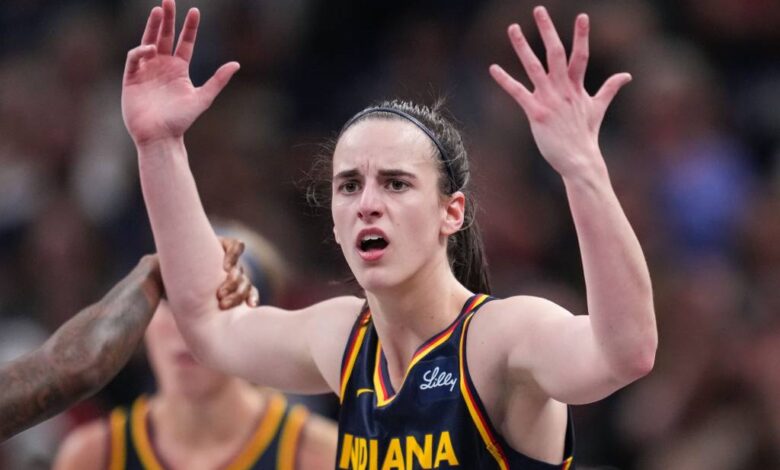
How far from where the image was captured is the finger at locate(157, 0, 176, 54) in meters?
4.08

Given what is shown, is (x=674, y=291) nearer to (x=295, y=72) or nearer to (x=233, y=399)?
(x=233, y=399)

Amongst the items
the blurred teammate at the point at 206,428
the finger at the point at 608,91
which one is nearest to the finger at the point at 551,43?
the finger at the point at 608,91

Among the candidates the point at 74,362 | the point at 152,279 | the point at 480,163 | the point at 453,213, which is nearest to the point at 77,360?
the point at 74,362

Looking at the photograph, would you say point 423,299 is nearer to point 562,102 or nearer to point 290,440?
point 562,102

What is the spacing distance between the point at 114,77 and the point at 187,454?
4257mm

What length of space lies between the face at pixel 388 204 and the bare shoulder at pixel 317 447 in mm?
1365

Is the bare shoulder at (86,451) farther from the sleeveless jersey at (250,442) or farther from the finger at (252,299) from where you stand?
the finger at (252,299)

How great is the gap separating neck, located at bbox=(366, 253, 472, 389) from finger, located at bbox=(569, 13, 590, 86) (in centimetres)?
76

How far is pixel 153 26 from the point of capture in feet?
13.7

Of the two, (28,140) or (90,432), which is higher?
(28,140)

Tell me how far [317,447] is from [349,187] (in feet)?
4.94

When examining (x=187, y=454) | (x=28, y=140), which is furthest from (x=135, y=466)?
(x=28, y=140)

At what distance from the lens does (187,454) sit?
17.2ft

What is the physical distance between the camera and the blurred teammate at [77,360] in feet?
12.9
